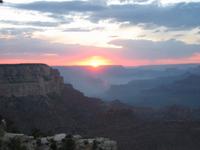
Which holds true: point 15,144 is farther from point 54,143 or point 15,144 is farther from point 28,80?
point 28,80

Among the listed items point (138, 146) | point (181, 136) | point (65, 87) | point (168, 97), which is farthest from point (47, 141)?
point (168, 97)

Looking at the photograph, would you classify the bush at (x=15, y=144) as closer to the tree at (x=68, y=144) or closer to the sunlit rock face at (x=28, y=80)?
the tree at (x=68, y=144)

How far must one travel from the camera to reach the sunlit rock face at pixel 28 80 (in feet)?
352

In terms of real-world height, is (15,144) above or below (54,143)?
above

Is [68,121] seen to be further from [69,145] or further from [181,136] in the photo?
[69,145]

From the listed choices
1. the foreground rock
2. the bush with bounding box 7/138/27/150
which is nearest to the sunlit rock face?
the foreground rock

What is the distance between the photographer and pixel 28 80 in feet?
376

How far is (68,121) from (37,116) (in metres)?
6.36

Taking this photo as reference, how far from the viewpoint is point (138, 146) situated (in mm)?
76000

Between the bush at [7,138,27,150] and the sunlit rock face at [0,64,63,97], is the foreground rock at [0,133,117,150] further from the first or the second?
the sunlit rock face at [0,64,63,97]

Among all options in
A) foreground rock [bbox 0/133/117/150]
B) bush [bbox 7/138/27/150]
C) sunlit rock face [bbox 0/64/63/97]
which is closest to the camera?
bush [bbox 7/138/27/150]

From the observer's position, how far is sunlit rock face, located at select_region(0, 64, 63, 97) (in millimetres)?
107188

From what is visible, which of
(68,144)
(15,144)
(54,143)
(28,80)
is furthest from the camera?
(28,80)

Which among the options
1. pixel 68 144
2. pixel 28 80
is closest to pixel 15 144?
pixel 68 144
